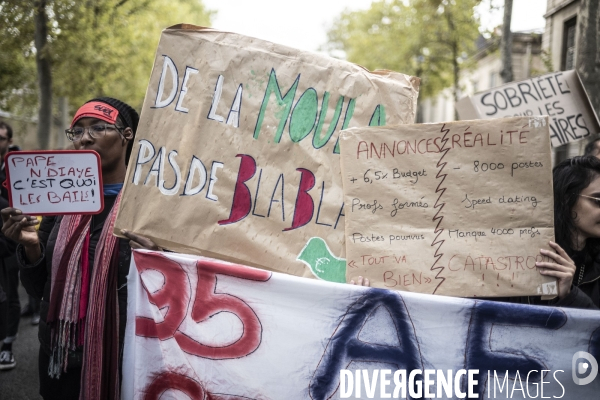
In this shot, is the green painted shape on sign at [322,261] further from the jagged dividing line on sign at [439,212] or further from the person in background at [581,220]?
the person in background at [581,220]

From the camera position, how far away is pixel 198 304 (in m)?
2.13

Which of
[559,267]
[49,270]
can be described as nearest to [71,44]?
[49,270]

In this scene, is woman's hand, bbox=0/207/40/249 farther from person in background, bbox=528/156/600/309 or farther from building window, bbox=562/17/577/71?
building window, bbox=562/17/577/71

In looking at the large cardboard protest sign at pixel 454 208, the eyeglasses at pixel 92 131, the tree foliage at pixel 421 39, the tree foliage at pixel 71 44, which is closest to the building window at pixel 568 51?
the tree foliage at pixel 421 39

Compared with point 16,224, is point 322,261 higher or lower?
lower

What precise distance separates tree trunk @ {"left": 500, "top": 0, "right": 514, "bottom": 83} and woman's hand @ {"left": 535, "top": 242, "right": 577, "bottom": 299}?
6693 mm

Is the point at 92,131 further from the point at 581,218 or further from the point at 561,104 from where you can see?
the point at 561,104

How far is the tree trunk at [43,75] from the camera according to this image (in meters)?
7.94

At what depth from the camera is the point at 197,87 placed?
2189mm

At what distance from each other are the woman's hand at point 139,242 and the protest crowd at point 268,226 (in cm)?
1

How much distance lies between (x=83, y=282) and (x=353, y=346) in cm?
115

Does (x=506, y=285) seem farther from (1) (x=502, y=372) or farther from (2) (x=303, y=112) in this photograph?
(2) (x=303, y=112)

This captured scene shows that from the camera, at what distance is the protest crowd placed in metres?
2.03

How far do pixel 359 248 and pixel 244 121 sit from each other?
0.69 meters
